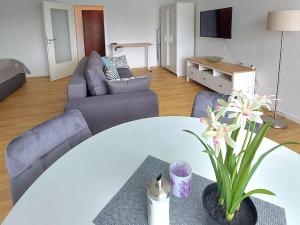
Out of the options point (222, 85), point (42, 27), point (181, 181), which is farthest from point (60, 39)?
point (181, 181)

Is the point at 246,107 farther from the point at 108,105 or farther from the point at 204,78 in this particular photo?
the point at 204,78

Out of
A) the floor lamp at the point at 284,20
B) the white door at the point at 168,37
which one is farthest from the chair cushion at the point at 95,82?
the white door at the point at 168,37

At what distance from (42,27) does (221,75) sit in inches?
178

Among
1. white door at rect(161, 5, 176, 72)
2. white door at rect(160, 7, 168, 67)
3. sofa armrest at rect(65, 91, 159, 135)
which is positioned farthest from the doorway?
sofa armrest at rect(65, 91, 159, 135)

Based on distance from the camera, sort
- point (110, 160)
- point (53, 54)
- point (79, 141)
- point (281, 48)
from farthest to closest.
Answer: point (53, 54), point (281, 48), point (79, 141), point (110, 160)

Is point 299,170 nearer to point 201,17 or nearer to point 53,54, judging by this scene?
point 201,17

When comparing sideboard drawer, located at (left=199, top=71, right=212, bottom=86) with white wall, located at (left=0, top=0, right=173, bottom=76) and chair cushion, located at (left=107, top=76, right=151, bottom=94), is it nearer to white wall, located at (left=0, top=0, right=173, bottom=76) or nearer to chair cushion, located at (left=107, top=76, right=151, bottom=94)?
chair cushion, located at (left=107, top=76, right=151, bottom=94)

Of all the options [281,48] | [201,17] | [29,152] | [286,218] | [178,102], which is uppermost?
[201,17]

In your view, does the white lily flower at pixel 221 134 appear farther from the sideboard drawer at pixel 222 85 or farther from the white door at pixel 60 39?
the white door at pixel 60 39

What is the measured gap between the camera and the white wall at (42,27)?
607 cm

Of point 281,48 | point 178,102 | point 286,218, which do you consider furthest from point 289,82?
point 286,218

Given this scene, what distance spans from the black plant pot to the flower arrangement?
0.02 meters

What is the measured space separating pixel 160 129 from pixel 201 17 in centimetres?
465

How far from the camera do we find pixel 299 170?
1.00 meters
